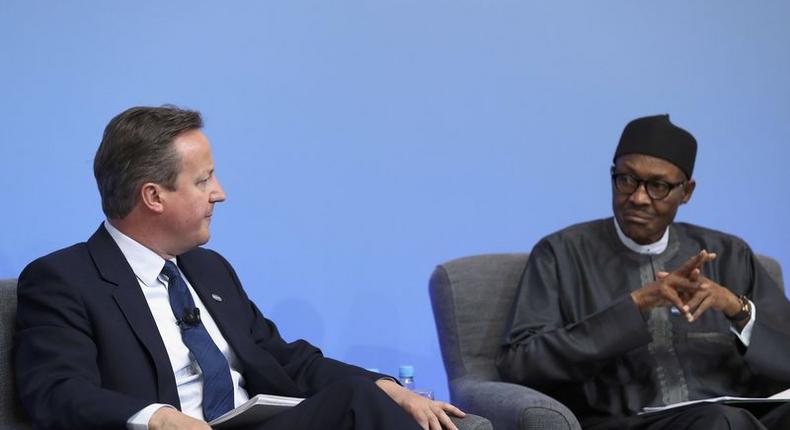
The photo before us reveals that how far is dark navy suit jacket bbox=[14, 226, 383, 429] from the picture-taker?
2871 mm

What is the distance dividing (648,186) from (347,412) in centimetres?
155

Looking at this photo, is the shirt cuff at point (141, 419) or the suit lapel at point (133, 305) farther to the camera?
the suit lapel at point (133, 305)

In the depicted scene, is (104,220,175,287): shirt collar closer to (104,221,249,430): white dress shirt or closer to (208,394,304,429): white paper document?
(104,221,249,430): white dress shirt

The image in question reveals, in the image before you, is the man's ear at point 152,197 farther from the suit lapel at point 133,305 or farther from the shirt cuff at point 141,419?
the shirt cuff at point 141,419

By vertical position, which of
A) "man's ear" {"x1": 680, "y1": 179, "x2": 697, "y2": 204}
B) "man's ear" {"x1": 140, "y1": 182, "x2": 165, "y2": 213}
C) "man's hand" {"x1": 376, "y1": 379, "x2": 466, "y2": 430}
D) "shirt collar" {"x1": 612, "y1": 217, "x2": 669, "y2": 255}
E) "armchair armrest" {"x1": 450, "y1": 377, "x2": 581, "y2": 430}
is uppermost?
"man's ear" {"x1": 140, "y1": 182, "x2": 165, "y2": 213}

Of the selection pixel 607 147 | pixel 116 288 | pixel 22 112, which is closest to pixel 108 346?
pixel 116 288

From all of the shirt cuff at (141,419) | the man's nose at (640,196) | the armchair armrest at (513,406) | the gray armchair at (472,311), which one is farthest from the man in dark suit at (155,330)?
the man's nose at (640,196)

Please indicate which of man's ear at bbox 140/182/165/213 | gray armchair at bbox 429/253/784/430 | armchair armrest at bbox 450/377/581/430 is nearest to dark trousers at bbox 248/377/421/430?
armchair armrest at bbox 450/377/581/430

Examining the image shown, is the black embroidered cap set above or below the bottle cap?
above

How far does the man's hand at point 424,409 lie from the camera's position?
3172mm

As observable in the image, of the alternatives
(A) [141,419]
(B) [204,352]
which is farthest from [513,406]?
(A) [141,419]

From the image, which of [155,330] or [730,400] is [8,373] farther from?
[730,400]

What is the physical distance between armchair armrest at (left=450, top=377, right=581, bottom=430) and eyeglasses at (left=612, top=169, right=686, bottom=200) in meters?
0.80

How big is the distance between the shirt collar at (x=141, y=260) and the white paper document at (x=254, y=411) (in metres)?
0.48
